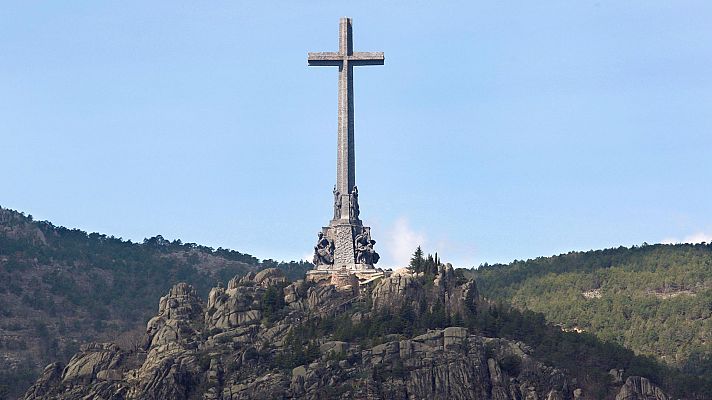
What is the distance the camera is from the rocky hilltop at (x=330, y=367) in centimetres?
18750

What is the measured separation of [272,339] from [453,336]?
16869 mm

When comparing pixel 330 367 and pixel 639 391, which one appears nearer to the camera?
pixel 330 367

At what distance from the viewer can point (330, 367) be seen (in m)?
189

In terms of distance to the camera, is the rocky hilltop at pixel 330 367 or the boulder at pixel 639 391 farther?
the boulder at pixel 639 391

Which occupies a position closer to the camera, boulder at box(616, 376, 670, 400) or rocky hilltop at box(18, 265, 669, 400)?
rocky hilltop at box(18, 265, 669, 400)

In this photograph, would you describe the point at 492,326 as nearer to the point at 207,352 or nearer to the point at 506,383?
the point at 506,383

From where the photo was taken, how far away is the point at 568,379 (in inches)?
7530

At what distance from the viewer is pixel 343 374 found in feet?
617

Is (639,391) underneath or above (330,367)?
underneath

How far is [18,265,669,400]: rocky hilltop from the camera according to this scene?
188 m

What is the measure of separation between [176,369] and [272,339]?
10.6 metres

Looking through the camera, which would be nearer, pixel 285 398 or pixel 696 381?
pixel 285 398

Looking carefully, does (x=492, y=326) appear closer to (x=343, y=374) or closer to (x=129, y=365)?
(x=343, y=374)

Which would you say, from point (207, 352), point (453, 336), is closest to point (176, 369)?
point (207, 352)
